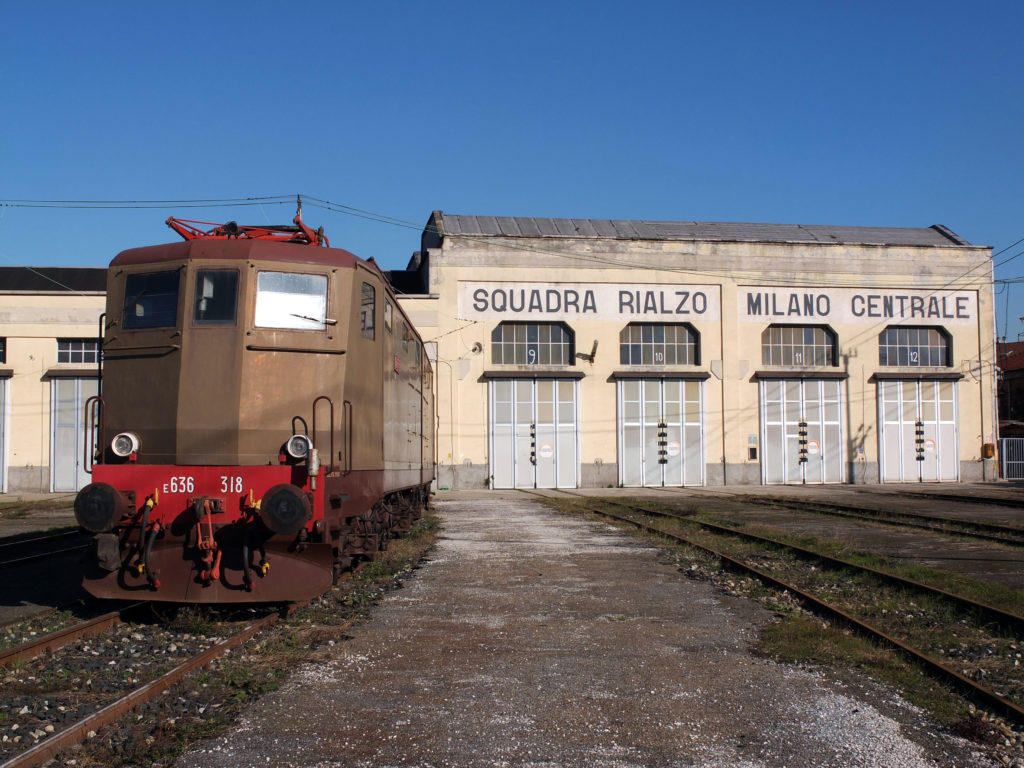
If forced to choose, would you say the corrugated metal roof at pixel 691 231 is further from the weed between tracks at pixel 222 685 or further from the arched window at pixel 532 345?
the weed between tracks at pixel 222 685

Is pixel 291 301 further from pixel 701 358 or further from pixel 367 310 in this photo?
pixel 701 358

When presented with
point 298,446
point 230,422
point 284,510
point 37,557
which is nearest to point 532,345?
point 37,557

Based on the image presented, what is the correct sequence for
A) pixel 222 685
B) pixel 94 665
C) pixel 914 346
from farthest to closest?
pixel 914 346
pixel 94 665
pixel 222 685

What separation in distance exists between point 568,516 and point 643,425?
13246 mm

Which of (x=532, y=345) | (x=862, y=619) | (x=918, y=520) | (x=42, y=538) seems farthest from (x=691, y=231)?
(x=862, y=619)

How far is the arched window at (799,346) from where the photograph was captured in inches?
1315

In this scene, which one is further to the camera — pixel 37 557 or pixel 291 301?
pixel 37 557

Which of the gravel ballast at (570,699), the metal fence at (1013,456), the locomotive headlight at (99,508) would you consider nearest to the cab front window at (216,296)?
the locomotive headlight at (99,508)

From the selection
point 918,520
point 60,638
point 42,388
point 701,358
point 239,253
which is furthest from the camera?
point 701,358

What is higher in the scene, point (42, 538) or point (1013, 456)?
point (1013, 456)

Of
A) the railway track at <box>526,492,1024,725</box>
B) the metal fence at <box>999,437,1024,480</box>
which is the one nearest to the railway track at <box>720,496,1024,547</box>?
the railway track at <box>526,492,1024,725</box>

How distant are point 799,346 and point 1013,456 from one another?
10468 mm

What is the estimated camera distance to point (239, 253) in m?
8.27

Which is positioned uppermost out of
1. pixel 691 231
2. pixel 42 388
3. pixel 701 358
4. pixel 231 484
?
pixel 691 231
